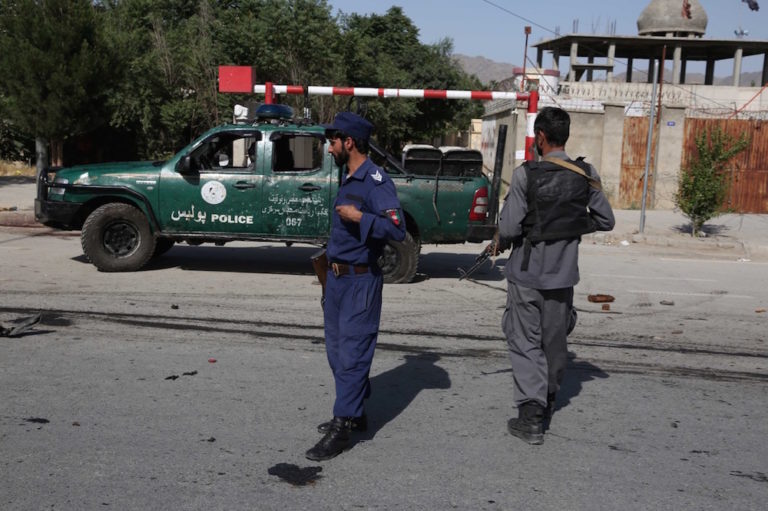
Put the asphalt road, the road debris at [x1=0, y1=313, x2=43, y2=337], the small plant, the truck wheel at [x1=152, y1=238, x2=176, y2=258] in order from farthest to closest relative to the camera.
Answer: the small plant → the truck wheel at [x1=152, y1=238, x2=176, y2=258] → the road debris at [x1=0, y1=313, x2=43, y2=337] → the asphalt road

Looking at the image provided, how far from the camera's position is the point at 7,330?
6.62 meters

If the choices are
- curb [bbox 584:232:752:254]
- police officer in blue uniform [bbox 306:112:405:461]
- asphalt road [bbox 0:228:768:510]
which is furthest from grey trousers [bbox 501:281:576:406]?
curb [bbox 584:232:752:254]

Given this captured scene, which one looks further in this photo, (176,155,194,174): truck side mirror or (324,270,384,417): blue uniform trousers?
(176,155,194,174): truck side mirror

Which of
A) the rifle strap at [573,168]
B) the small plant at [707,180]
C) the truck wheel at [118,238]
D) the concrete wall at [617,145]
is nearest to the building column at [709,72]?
the concrete wall at [617,145]

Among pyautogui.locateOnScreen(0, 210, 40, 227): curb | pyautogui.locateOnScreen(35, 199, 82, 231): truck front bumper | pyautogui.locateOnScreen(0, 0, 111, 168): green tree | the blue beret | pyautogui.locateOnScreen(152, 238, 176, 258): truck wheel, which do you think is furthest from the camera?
pyautogui.locateOnScreen(0, 0, 111, 168): green tree

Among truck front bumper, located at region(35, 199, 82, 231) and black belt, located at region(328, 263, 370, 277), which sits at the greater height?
black belt, located at region(328, 263, 370, 277)

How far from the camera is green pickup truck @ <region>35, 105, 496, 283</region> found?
9.73 metres

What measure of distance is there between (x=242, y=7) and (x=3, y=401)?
120ft

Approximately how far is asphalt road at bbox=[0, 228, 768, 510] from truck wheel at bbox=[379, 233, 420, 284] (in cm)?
31

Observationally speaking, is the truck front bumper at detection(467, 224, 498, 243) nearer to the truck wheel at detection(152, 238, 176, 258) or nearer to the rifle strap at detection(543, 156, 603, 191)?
the truck wheel at detection(152, 238, 176, 258)

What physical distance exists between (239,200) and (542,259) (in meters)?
5.73

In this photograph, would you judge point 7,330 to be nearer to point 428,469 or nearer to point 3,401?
point 3,401

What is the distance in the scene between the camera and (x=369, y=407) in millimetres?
5230

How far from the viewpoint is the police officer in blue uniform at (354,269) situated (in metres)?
4.39
